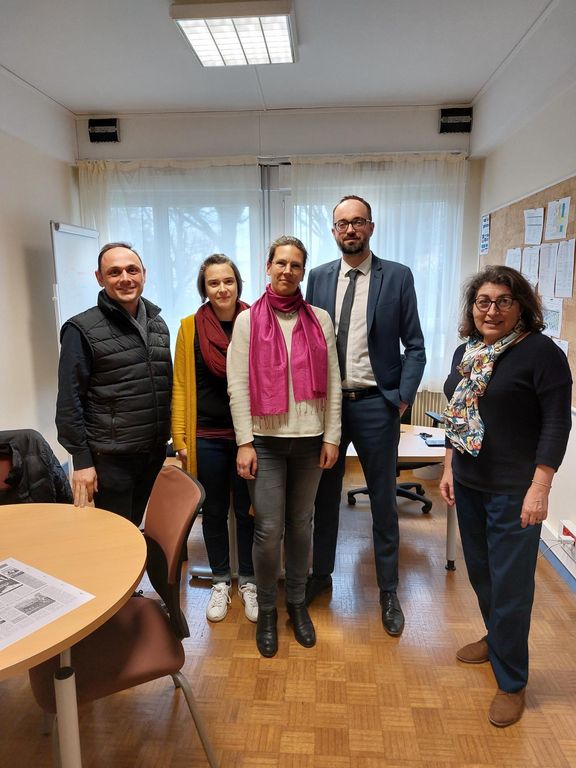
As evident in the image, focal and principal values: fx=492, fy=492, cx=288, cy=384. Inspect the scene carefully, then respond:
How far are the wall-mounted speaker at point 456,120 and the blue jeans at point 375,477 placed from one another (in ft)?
9.04

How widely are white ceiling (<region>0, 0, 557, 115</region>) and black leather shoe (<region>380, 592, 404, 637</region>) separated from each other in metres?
2.78

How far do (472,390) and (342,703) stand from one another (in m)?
1.17

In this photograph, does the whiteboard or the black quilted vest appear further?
the whiteboard

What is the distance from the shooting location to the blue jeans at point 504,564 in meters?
1.55

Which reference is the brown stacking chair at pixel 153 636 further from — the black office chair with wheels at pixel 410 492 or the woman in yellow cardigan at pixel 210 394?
the black office chair with wheels at pixel 410 492

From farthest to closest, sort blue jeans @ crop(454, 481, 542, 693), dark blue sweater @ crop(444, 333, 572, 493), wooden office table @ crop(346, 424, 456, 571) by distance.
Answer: wooden office table @ crop(346, 424, 456, 571)
blue jeans @ crop(454, 481, 542, 693)
dark blue sweater @ crop(444, 333, 572, 493)

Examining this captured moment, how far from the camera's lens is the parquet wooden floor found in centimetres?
153

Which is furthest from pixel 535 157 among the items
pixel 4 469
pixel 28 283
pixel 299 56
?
pixel 28 283

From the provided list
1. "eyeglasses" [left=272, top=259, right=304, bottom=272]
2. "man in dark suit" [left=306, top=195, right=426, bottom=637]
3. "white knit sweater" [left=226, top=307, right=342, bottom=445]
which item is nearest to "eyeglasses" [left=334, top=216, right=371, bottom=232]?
"man in dark suit" [left=306, top=195, right=426, bottom=637]

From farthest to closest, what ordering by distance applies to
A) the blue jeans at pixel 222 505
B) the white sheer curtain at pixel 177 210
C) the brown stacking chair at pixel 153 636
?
the white sheer curtain at pixel 177 210 → the blue jeans at pixel 222 505 → the brown stacking chair at pixel 153 636

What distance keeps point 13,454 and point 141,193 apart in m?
2.62

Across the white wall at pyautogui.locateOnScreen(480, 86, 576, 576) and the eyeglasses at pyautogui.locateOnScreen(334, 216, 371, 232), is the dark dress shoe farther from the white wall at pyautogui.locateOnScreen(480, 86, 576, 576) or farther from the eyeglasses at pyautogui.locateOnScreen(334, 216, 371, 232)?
the eyeglasses at pyautogui.locateOnScreen(334, 216, 371, 232)

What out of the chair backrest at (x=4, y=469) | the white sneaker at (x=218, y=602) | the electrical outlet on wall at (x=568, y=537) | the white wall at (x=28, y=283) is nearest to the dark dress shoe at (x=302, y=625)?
the white sneaker at (x=218, y=602)

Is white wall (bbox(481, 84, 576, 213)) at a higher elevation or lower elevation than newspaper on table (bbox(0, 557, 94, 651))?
higher
